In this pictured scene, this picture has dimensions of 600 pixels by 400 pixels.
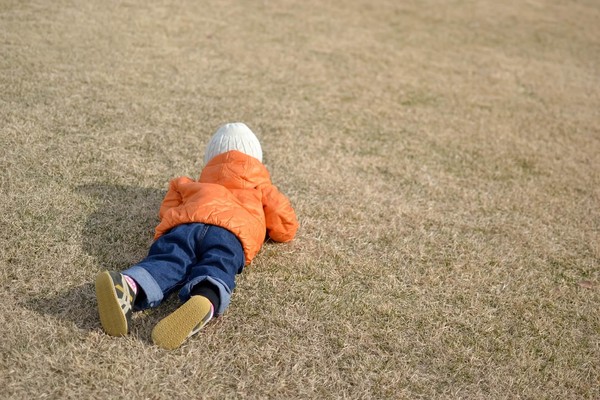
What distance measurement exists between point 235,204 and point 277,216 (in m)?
0.27

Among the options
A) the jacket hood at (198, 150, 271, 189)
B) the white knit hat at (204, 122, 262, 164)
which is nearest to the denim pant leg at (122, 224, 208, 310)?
the jacket hood at (198, 150, 271, 189)

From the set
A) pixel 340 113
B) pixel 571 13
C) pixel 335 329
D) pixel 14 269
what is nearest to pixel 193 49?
pixel 340 113

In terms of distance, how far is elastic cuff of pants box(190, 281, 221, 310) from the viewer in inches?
95.5

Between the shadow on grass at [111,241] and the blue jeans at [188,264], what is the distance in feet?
0.43

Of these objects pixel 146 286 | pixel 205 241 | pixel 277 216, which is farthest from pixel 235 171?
pixel 146 286

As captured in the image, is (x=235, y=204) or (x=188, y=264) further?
(x=235, y=204)

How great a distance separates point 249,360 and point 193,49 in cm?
464

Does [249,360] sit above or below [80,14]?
below

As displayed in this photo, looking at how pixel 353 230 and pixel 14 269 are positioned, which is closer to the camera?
pixel 14 269

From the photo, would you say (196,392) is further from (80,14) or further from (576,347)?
(80,14)

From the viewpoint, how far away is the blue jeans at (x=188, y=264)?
2459mm

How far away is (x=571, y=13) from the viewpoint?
34.0 ft

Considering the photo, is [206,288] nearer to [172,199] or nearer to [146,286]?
[146,286]

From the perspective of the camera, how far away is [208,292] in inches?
96.0
